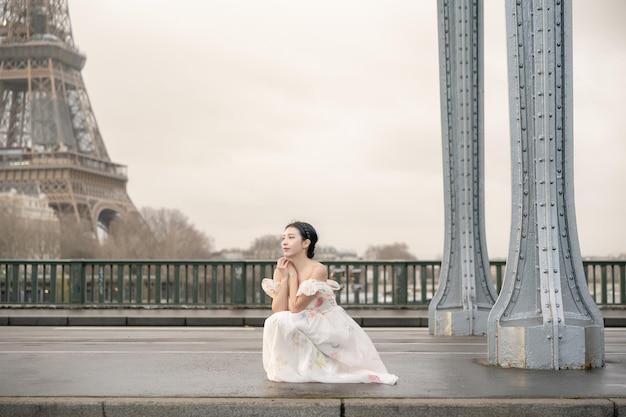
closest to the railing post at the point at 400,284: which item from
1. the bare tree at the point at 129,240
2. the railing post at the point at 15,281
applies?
the railing post at the point at 15,281

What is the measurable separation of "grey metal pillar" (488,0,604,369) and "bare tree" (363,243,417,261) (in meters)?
109

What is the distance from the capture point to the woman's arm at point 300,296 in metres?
7.18

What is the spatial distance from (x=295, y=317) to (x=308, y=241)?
23.0 inches

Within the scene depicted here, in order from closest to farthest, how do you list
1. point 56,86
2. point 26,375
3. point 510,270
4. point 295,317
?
point 295,317 < point 26,375 < point 510,270 < point 56,86

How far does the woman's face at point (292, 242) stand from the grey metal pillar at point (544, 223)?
196 cm

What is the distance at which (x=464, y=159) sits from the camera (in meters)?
11.8

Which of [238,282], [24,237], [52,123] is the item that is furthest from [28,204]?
[238,282]

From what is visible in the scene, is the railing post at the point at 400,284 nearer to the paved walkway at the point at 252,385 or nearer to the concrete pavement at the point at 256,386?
the paved walkway at the point at 252,385

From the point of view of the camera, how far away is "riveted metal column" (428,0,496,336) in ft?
38.4

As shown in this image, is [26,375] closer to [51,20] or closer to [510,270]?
[510,270]

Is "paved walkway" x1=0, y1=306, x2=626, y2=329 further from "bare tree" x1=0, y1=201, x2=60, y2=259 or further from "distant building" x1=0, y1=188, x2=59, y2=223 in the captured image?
"distant building" x1=0, y1=188, x2=59, y2=223

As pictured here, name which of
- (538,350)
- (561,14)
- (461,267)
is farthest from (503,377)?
(461,267)

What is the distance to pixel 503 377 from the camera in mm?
7387

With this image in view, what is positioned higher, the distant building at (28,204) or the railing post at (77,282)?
the distant building at (28,204)
